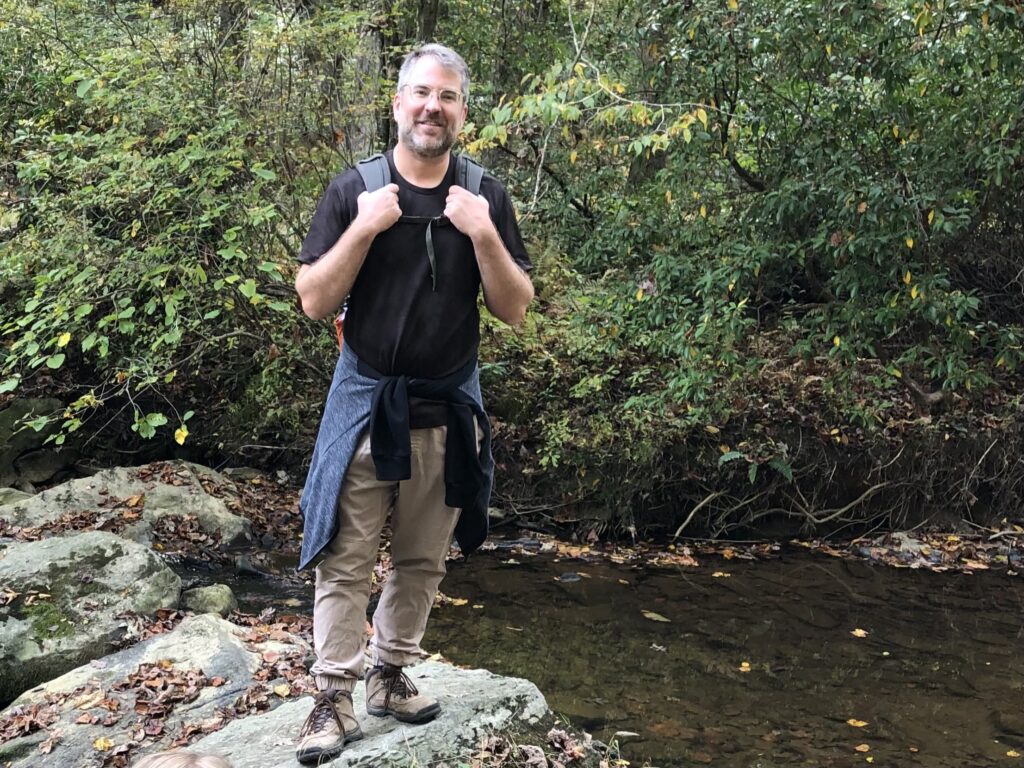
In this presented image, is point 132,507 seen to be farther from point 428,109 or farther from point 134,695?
point 428,109

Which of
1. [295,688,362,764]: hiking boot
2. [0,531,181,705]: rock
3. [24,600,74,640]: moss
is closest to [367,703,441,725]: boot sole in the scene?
[295,688,362,764]: hiking boot

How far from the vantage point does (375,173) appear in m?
2.76

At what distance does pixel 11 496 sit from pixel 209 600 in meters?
3.26

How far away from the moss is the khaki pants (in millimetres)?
2925

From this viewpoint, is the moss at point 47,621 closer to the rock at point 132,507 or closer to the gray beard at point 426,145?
the rock at point 132,507

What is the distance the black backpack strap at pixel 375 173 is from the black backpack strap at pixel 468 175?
0.70 ft

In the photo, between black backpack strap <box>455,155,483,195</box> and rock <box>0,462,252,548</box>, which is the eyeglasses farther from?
rock <box>0,462,252,548</box>

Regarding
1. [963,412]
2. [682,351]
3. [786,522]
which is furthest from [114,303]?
[963,412]

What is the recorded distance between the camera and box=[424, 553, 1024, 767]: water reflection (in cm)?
515

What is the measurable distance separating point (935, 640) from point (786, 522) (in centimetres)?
249

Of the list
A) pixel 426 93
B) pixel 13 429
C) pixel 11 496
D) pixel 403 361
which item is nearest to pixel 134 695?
pixel 403 361

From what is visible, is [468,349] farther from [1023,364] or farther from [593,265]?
[1023,364]

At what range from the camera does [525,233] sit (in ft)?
31.9

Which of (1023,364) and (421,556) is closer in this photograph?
(421,556)
